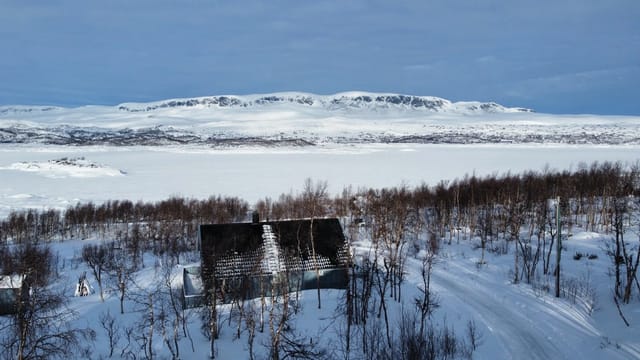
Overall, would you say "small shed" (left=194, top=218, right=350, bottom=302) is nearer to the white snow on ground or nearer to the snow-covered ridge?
the white snow on ground

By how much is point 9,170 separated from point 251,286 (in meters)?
51.5

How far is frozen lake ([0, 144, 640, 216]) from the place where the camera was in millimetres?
40562

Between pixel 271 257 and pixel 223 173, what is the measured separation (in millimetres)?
39280

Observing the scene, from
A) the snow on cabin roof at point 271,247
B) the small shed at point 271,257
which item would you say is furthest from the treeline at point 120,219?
the small shed at point 271,257

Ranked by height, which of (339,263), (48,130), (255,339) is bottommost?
(255,339)

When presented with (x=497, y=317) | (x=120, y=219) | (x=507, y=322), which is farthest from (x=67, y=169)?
(x=507, y=322)

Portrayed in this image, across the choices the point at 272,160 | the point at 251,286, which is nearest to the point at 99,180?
the point at 272,160

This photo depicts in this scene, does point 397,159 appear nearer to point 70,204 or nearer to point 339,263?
point 70,204

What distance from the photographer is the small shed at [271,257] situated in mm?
14844

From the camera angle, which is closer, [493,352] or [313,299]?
[493,352]

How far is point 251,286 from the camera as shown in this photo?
15188 millimetres

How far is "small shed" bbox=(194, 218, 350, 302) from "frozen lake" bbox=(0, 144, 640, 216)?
829 inches

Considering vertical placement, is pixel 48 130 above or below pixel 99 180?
above

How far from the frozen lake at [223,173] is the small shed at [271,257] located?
21.0 metres
